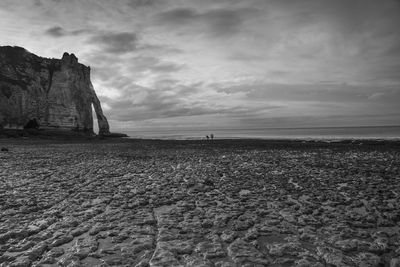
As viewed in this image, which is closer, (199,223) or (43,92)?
(199,223)

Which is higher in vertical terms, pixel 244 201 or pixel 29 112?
pixel 29 112

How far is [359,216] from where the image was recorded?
6668 mm

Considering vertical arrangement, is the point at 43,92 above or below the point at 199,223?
above

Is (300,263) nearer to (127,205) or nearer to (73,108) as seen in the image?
(127,205)

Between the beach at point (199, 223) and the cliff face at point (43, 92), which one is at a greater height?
the cliff face at point (43, 92)

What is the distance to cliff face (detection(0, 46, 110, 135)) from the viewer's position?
64.9 metres

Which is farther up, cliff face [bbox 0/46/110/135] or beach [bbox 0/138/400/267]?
cliff face [bbox 0/46/110/135]

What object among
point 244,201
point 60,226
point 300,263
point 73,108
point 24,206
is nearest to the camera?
point 300,263

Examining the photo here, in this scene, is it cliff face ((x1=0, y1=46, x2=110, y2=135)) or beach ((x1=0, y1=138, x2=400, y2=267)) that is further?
cliff face ((x1=0, y1=46, x2=110, y2=135))

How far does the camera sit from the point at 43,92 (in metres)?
70.8

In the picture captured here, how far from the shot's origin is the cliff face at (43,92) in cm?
6494

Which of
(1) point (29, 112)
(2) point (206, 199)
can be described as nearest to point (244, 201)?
(2) point (206, 199)

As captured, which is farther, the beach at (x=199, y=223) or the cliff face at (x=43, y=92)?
the cliff face at (x=43, y=92)

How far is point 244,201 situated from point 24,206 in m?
6.26
